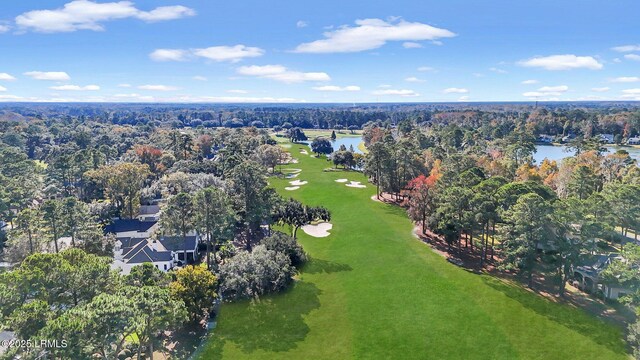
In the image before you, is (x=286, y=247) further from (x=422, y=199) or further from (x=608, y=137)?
(x=608, y=137)

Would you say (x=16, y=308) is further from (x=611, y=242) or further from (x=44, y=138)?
(x=44, y=138)

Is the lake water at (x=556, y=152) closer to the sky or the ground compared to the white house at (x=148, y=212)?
closer to the sky

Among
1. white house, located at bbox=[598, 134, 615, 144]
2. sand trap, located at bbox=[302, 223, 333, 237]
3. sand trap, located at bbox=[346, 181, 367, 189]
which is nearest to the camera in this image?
sand trap, located at bbox=[302, 223, 333, 237]

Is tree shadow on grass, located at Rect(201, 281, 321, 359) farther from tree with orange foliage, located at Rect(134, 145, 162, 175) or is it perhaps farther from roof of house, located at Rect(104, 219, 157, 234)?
tree with orange foliage, located at Rect(134, 145, 162, 175)

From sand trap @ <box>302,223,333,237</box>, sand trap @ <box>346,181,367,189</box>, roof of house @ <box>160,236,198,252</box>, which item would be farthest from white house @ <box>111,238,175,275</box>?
sand trap @ <box>346,181,367,189</box>

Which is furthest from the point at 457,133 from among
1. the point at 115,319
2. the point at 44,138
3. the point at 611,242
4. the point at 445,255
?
the point at 44,138

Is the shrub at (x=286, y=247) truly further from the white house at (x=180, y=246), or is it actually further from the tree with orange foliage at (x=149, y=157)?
Result: the tree with orange foliage at (x=149, y=157)

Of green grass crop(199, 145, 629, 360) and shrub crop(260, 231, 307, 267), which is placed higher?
shrub crop(260, 231, 307, 267)

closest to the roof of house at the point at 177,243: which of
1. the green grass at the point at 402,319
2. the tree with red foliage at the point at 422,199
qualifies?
the green grass at the point at 402,319
